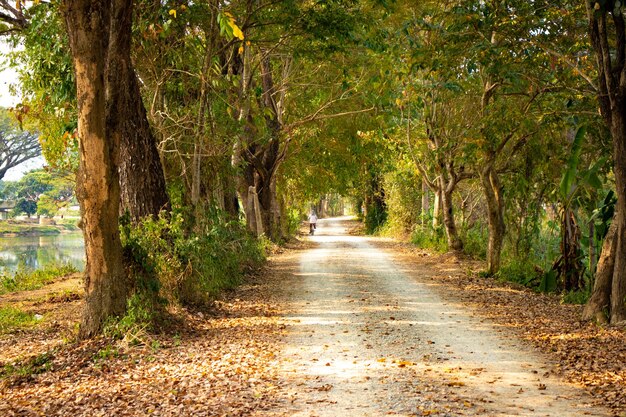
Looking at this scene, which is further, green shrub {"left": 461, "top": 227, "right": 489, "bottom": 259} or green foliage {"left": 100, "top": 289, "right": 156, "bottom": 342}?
green shrub {"left": 461, "top": 227, "right": 489, "bottom": 259}

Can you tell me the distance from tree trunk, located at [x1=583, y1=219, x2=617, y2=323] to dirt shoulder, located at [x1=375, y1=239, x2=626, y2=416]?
0.80 ft

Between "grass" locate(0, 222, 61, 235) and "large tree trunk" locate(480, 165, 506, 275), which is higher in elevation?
"large tree trunk" locate(480, 165, 506, 275)

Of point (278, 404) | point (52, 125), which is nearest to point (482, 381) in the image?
point (278, 404)

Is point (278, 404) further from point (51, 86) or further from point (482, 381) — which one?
point (51, 86)

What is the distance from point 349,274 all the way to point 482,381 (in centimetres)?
1005

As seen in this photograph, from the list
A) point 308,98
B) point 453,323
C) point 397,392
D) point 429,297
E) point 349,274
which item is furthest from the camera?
point 308,98

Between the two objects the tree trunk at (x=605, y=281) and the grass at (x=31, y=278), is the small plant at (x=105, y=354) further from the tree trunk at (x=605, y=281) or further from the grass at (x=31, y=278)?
the grass at (x=31, y=278)

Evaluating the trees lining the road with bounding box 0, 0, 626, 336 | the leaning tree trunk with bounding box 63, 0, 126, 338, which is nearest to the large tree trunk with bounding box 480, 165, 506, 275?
the trees lining the road with bounding box 0, 0, 626, 336

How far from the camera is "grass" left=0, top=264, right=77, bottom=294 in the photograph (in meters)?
17.0

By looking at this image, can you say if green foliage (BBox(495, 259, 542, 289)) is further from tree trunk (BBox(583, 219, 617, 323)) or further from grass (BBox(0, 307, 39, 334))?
grass (BBox(0, 307, 39, 334))

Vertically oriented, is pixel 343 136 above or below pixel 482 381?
above

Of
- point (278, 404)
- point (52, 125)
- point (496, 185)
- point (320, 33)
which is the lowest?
point (278, 404)

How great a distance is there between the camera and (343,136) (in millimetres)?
26438

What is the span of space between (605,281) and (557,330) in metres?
1.10
